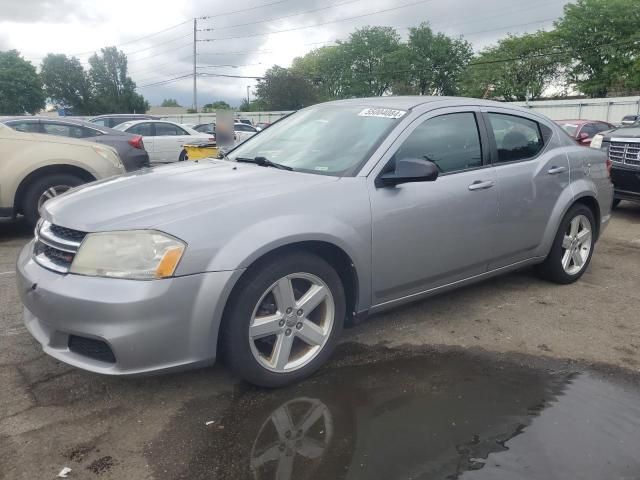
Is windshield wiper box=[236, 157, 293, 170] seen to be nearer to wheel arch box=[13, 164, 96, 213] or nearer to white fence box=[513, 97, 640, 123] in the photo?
wheel arch box=[13, 164, 96, 213]

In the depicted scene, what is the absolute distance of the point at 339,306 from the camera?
3195mm

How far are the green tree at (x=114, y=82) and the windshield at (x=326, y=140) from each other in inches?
2867

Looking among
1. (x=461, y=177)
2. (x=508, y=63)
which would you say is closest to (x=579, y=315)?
(x=461, y=177)

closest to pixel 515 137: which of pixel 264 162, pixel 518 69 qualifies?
pixel 264 162

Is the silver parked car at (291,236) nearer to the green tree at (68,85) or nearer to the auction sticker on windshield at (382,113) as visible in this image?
the auction sticker on windshield at (382,113)

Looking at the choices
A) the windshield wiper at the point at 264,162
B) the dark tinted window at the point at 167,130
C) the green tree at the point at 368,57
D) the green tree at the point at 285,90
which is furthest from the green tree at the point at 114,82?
the windshield wiper at the point at 264,162

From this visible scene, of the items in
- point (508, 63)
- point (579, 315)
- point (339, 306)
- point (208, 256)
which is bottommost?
point (579, 315)

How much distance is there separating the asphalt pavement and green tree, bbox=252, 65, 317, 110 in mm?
57832

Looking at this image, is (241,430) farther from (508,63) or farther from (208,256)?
(508,63)

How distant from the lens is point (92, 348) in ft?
8.84

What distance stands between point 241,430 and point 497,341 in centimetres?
191

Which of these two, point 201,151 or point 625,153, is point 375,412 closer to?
point 201,151

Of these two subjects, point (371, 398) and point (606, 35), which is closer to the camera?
point (371, 398)

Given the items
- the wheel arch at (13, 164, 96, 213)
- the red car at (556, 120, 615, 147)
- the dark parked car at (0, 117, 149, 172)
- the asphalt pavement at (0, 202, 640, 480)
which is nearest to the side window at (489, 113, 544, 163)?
the asphalt pavement at (0, 202, 640, 480)
